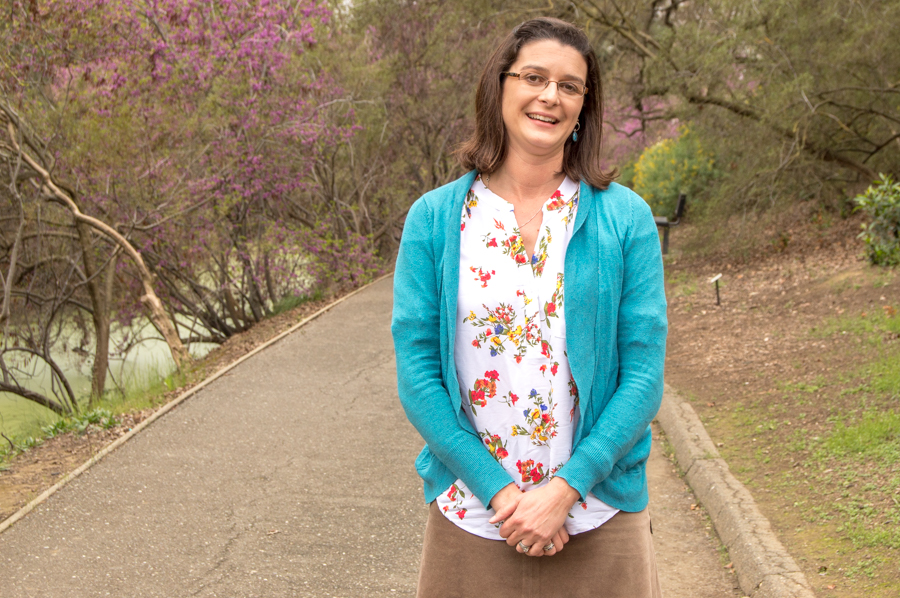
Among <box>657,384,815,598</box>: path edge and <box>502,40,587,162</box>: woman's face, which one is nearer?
<box>502,40,587,162</box>: woman's face

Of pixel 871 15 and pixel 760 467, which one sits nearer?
pixel 760 467

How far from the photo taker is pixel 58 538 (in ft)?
14.7

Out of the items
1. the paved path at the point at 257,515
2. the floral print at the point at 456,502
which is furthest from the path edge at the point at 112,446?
the floral print at the point at 456,502

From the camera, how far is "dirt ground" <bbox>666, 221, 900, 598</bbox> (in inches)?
152

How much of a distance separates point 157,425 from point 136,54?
20.8ft

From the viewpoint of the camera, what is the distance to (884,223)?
8.94 metres

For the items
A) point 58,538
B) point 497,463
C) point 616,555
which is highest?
point 497,463

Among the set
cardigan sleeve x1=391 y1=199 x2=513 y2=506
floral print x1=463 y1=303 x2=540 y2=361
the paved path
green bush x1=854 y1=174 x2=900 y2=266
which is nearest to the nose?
cardigan sleeve x1=391 y1=199 x2=513 y2=506

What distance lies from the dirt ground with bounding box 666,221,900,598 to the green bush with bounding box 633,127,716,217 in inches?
252

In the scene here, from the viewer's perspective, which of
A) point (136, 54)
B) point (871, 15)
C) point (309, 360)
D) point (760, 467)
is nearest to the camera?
point (760, 467)

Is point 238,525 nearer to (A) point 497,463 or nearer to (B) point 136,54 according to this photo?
(A) point 497,463

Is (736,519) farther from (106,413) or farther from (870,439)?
(106,413)

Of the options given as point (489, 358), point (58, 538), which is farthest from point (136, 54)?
point (489, 358)

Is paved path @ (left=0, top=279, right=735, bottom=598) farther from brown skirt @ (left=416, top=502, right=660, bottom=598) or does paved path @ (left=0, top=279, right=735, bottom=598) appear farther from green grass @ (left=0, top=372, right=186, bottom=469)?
brown skirt @ (left=416, top=502, right=660, bottom=598)
